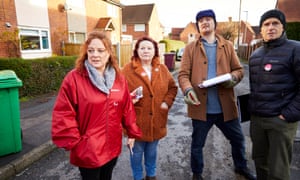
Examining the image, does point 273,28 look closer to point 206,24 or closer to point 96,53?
point 206,24

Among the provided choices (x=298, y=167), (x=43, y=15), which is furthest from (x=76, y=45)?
(x=298, y=167)

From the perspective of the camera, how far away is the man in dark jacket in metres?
2.03

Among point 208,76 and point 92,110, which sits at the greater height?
point 208,76

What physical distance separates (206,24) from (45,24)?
37.6 feet

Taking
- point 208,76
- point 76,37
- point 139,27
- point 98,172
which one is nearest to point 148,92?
point 208,76

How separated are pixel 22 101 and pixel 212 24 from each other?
20.9 feet

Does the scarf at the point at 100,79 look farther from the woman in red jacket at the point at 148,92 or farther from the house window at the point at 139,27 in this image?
the house window at the point at 139,27

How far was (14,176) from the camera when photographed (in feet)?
9.71

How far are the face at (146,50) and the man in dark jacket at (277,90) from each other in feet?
3.72

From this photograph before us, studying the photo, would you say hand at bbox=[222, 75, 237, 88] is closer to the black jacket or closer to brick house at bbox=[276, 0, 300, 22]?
the black jacket

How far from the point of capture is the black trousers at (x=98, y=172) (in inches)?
72.6

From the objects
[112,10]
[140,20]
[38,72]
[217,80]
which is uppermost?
[140,20]

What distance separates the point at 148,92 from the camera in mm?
2441

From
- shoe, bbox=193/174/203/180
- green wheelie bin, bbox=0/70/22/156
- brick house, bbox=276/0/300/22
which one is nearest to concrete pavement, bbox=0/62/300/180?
green wheelie bin, bbox=0/70/22/156
